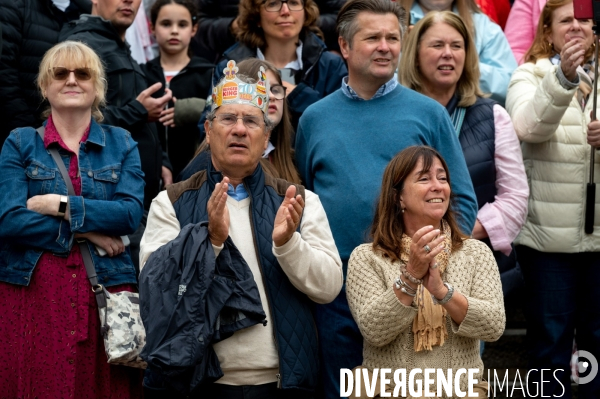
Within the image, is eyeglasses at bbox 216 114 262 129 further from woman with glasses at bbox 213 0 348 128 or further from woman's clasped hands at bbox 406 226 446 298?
woman with glasses at bbox 213 0 348 128

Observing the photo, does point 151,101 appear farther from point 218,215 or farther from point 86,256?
point 218,215

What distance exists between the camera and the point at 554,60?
6590mm

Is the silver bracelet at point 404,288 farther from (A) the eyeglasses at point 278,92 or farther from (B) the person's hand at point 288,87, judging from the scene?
(B) the person's hand at point 288,87

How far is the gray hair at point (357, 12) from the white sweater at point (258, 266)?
121 cm

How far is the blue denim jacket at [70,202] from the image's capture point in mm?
5207

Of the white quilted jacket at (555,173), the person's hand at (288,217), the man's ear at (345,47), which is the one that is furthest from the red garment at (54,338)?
the white quilted jacket at (555,173)

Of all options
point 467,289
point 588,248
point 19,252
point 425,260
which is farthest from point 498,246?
point 19,252

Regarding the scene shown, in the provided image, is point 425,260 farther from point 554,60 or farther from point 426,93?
point 554,60

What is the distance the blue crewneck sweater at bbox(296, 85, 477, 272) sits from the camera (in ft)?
17.1

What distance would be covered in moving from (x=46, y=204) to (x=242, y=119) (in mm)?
1196

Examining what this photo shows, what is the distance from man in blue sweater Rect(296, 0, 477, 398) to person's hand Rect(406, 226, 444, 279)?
0.73 meters

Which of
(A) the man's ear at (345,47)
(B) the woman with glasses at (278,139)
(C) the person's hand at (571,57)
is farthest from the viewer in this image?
(C) the person's hand at (571,57)

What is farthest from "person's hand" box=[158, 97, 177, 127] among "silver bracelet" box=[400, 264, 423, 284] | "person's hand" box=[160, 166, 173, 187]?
"silver bracelet" box=[400, 264, 423, 284]

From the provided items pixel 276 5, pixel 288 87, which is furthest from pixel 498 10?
pixel 288 87
